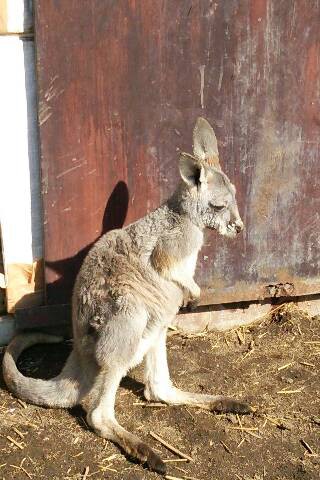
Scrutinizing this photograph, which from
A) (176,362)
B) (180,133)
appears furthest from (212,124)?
(176,362)

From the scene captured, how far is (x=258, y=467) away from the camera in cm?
428

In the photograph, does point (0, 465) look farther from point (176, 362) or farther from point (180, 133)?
point (180, 133)

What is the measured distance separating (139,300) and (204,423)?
96 cm

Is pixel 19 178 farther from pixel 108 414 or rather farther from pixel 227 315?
pixel 227 315

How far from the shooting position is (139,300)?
444cm

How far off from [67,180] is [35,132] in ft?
1.30

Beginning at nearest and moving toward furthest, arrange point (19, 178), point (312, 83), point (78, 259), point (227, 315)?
point (19, 178) < point (78, 259) < point (312, 83) < point (227, 315)

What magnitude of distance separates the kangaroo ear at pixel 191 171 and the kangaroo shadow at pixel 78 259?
72cm

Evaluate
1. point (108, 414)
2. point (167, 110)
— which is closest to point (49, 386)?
point (108, 414)

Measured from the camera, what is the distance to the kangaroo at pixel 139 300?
4371 millimetres

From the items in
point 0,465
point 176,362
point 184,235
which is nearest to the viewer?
point 0,465

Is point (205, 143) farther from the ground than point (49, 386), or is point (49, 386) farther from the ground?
point (205, 143)

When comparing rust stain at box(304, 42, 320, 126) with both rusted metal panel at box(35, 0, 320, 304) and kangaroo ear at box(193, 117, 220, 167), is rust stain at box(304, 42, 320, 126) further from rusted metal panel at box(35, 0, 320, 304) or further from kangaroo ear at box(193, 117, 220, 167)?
kangaroo ear at box(193, 117, 220, 167)

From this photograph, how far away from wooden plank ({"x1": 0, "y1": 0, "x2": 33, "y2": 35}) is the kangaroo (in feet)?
4.30
